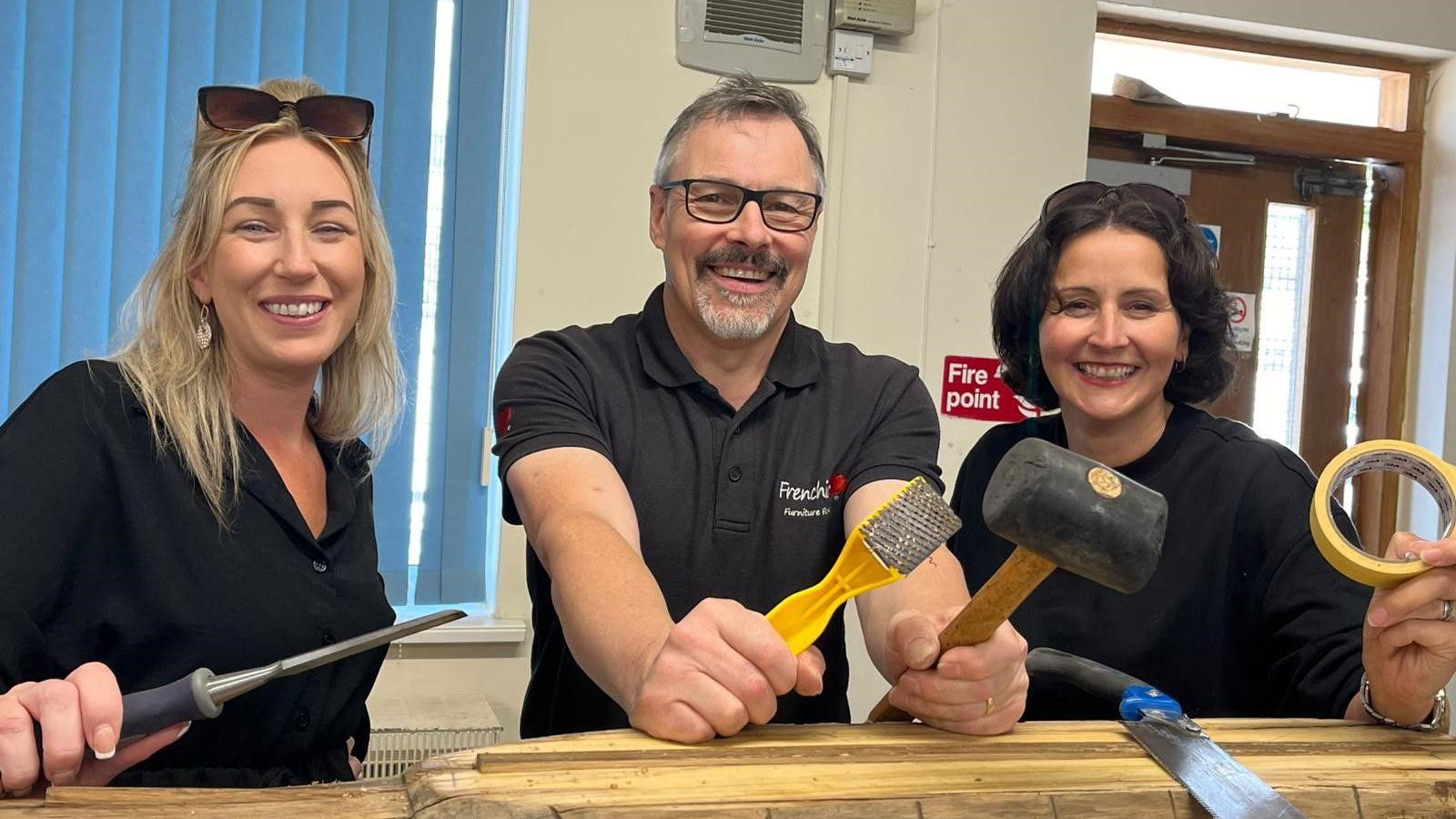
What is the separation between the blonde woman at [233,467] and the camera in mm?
1271

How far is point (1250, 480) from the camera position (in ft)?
5.24

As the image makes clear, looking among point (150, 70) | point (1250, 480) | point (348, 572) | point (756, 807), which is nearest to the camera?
point (756, 807)

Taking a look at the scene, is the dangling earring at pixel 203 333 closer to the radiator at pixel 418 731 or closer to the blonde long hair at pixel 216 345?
the blonde long hair at pixel 216 345

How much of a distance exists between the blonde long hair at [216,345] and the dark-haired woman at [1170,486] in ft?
2.88

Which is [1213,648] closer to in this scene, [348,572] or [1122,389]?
[1122,389]

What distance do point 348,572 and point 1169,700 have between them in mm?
932

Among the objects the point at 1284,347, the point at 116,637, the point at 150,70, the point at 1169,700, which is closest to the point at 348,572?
the point at 116,637

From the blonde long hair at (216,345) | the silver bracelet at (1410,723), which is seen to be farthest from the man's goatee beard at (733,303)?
the silver bracelet at (1410,723)

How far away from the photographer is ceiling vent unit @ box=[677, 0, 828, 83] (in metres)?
3.20

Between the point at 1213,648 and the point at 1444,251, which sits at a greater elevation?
the point at 1444,251

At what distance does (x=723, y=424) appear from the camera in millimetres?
1613

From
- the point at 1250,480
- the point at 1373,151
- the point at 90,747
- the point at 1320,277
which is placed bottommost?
the point at 90,747

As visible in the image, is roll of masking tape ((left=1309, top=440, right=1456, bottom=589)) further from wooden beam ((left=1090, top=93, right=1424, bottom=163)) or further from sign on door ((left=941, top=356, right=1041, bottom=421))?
wooden beam ((left=1090, top=93, right=1424, bottom=163))

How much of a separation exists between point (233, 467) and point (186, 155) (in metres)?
1.47
